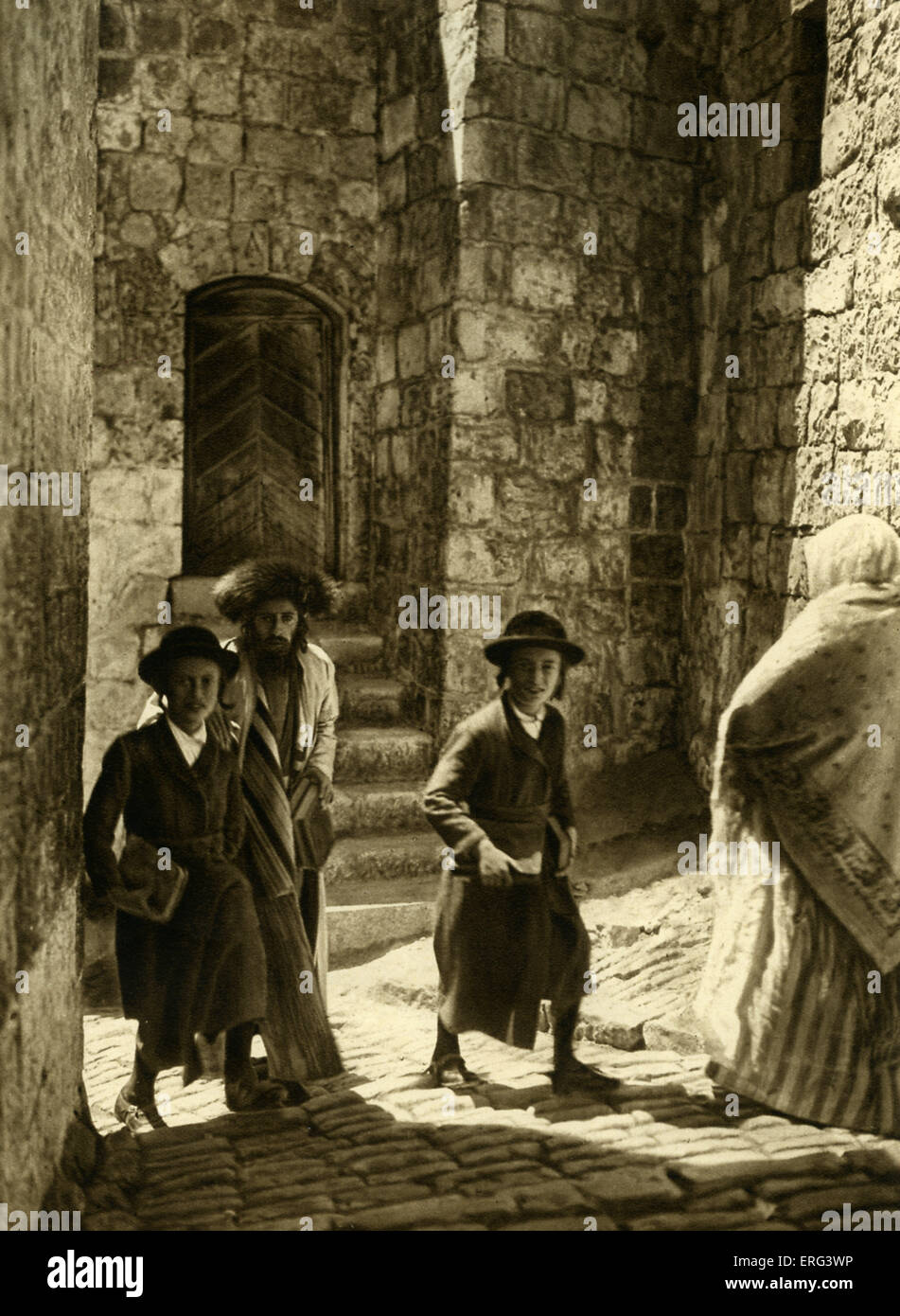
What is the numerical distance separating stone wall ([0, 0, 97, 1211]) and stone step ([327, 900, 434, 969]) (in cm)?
134

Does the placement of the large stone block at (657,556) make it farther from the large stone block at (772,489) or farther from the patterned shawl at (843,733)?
the patterned shawl at (843,733)

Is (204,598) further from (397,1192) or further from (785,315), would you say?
(397,1192)

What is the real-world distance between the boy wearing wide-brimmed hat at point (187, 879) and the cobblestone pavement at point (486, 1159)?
21 centimetres

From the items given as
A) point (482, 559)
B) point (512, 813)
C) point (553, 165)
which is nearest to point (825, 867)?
point (512, 813)

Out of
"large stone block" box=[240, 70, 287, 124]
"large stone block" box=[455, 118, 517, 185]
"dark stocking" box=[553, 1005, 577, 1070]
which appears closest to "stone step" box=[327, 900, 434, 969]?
"dark stocking" box=[553, 1005, 577, 1070]

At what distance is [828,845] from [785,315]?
2257 millimetres

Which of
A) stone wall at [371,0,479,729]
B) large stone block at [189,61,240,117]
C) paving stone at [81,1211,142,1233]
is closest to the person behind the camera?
paving stone at [81,1211,142,1233]

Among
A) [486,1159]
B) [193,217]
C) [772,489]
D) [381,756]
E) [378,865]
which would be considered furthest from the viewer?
[193,217]

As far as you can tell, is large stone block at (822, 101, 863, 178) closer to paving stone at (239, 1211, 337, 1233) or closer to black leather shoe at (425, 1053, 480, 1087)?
black leather shoe at (425, 1053, 480, 1087)

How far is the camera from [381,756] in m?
5.06

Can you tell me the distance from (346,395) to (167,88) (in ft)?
4.91

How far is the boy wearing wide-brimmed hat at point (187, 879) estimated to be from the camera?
A: 343 centimetres

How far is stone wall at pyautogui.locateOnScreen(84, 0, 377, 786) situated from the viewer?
5.79 metres
